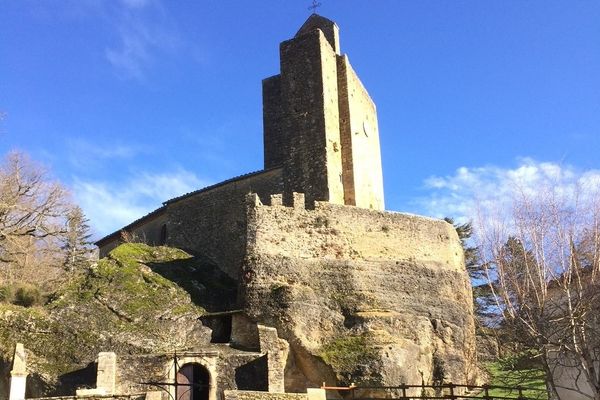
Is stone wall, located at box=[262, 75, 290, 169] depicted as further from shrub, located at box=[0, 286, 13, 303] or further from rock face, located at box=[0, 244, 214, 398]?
shrub, located at box=[0, 286, 13, 303]

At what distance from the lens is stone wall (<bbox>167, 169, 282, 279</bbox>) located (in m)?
26.8

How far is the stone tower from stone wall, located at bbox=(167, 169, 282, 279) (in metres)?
1.48

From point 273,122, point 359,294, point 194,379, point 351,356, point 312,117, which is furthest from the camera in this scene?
point 273,122

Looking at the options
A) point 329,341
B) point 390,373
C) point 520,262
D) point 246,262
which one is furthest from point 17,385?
point 520,262

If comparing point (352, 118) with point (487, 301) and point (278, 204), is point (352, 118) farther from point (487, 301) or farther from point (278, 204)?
point (487, 301)

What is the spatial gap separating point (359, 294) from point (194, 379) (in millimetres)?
6593

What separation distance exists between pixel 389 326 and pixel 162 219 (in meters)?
15.2

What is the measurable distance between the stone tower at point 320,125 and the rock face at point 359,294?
4.05 meters

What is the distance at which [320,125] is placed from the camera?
1117 inches

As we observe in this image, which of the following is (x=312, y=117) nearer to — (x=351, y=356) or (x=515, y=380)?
(x=351, y=356)

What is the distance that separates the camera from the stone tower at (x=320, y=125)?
28.0 metres

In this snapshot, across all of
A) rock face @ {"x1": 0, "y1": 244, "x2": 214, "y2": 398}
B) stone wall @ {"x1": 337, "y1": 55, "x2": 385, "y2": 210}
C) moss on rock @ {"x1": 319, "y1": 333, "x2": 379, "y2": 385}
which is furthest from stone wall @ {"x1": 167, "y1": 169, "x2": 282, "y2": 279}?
moss on rock @ {"x1": 319, "y1": 333, "x2": 379, "y2": 385}

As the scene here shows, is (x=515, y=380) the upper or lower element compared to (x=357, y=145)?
lower

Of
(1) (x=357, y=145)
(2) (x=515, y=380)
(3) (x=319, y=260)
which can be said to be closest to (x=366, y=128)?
(1) (x=357, y=145)
